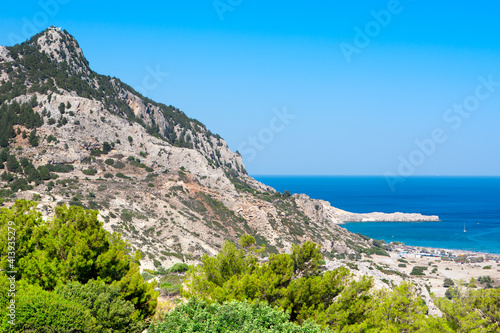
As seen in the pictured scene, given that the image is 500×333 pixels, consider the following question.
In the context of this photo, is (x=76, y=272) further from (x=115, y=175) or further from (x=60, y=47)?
(x=60, y=47)

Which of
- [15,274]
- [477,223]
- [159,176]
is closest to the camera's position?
[15,274]

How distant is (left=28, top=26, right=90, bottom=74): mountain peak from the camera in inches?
3014

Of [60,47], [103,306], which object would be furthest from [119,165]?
[103,306]

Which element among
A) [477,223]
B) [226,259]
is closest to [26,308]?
[226,259]

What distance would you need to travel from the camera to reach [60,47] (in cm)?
7781

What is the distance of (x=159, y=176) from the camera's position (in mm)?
59500

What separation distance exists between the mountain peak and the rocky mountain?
21cm

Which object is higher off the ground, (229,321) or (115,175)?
(115,175)

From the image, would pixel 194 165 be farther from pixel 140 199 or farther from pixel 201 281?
pixel 201 281

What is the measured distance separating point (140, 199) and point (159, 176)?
9683 mm

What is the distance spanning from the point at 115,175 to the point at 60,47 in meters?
38.1

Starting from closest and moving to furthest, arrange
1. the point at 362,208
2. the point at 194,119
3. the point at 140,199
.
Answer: the point at 140,199
the point at 194,119
the point at 362,208

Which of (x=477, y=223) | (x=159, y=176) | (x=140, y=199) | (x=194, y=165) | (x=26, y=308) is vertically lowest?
(x=26, y=308)

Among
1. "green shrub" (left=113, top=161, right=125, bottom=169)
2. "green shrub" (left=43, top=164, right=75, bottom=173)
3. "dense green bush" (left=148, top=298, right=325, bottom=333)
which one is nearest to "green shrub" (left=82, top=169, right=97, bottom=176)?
"green shrub" (left=43, top=164, right=75, bottom=173)
